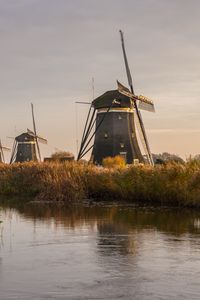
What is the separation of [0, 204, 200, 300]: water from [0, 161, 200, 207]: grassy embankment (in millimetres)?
2545

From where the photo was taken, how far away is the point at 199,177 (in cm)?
2012

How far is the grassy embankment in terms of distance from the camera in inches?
813

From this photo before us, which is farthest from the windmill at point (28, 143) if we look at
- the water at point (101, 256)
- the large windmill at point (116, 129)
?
the water at point (101, 256)

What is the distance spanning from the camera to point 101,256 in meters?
10.9

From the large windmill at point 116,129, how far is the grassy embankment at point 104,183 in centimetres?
899

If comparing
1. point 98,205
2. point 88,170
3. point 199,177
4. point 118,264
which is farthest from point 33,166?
point 118,264

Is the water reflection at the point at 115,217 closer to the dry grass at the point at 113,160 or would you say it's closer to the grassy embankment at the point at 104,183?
the grassy embankment at the point at 104,183

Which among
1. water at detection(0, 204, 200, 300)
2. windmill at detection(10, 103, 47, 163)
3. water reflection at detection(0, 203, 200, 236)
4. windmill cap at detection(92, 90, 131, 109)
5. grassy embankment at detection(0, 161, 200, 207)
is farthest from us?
windmill at detection(10, 103, 47, 163)

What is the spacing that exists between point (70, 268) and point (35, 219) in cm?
784

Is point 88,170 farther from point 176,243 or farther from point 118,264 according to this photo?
point 118,264

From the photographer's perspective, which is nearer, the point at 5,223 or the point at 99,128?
the point at 5,223

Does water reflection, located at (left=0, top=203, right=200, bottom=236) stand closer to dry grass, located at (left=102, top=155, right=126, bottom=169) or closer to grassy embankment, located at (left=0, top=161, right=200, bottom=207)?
grassy embankment, located at (left=0, top=161, right=200, bottom=207)

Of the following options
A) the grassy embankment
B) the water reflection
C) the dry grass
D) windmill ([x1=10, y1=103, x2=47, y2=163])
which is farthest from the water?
windmill ([x1=10, y1=103, x2=47, y2=163])

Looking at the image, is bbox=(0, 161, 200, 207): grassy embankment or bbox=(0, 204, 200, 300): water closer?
bbox=(0, 204, 200, 300): water
